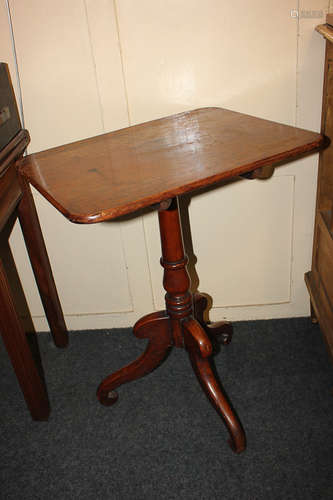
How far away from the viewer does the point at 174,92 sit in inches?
65.7

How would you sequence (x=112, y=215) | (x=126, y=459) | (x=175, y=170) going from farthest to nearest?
(x=126, y=459)
(x=175, y=170)
(x=112, y=215)

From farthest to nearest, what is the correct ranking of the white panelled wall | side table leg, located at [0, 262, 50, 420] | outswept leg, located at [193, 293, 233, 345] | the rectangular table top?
outswept leg, located at [193, 293, 233, 345]
the white panelled wall
side table leg, located at [0, 262, 50, 420]
the rectangular table top

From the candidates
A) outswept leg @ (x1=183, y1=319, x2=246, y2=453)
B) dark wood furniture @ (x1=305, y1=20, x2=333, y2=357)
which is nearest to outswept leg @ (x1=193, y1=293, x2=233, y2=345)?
outswept leg @ (x1=183, y1=319, x2=246, y2=453)

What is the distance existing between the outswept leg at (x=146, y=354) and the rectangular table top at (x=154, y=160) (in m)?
0.61

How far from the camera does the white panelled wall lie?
5.14ft

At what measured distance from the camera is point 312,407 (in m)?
1.66

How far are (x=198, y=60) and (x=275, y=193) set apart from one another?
570 mm

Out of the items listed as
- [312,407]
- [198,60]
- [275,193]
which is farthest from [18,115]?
[312,407]

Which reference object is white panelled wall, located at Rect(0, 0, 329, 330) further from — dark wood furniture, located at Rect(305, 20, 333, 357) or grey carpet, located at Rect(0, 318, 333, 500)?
grey carpet, located at Rect(0, 318, 333, 500)

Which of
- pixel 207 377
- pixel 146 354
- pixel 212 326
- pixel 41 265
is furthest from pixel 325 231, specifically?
pixel 41 265

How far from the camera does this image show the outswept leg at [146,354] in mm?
1640

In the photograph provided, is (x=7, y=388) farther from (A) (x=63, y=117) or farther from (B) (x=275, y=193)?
(B) (x=275, y=193)

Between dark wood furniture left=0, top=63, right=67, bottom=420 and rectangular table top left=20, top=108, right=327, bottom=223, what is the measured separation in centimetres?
20

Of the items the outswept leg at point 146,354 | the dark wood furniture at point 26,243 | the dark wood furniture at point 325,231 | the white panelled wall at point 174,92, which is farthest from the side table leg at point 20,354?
the dark wood furniture at point 325,231
